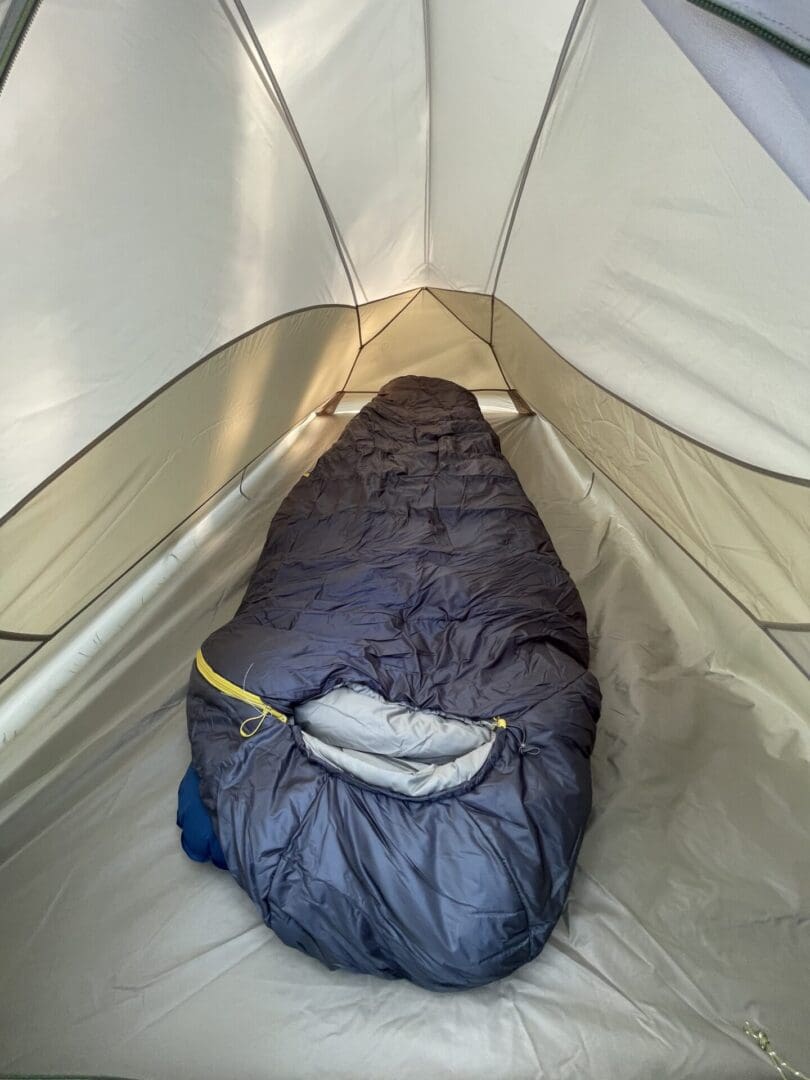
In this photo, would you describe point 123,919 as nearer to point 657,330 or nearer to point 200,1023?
point 200,1023

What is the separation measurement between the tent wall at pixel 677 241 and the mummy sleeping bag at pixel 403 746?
1.60ft

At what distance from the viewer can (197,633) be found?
1.53 meters

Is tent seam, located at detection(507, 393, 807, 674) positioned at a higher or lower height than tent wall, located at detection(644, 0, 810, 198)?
lower

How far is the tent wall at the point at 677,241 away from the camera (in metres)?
0.94

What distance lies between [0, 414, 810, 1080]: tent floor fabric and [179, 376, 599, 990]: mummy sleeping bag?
0.24 ft

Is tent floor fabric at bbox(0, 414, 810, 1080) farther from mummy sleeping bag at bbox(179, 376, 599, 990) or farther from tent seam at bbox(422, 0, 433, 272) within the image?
tent seam at bbox(422, 0, 433, 272)

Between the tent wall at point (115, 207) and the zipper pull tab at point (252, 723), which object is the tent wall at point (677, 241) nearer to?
the tent wall at point (115, 207)

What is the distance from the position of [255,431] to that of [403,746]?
1104 millimetres

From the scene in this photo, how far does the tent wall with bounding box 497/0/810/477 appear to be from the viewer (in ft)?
3.08

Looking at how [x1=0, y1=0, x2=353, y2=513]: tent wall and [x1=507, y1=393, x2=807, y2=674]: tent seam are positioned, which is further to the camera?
[x1=507, y1=393, x2=807, y2=674]: tent seam

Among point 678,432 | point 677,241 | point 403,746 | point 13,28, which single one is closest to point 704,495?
point 678,432

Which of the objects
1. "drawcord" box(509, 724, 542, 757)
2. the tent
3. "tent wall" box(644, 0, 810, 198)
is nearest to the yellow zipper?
the tent

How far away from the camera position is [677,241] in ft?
3.65

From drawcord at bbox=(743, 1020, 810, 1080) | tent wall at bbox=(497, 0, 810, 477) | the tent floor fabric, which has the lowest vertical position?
drawcord at bbox=(743, 1020, 810, 1080)
